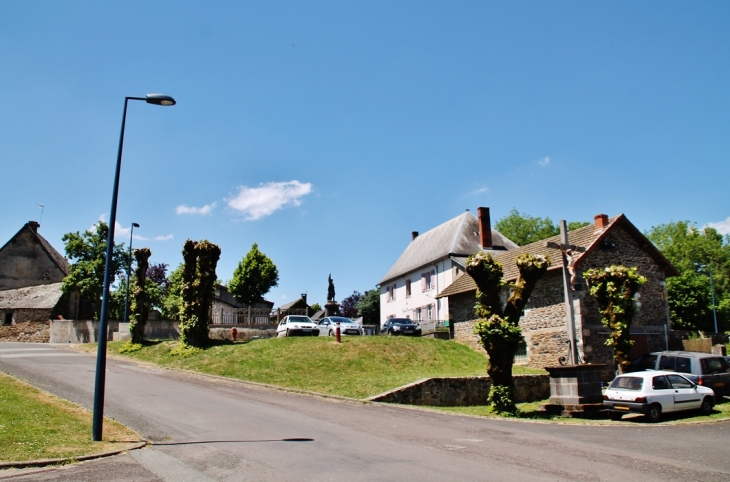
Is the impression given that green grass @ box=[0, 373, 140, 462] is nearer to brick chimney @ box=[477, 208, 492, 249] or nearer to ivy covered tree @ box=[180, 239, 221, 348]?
ivy covered tree @ box=[180, 239, 221, 348]

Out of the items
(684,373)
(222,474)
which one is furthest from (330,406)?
(684,373)

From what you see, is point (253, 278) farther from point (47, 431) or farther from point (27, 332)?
point (47, 431)

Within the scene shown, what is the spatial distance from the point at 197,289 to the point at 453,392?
49.5 feet

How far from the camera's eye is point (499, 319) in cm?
1731

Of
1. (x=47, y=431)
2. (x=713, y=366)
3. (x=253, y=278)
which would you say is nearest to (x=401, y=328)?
(x=713, y=366)

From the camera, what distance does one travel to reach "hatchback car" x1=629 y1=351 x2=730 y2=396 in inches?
736

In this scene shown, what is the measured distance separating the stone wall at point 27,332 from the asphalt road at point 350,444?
2708cm

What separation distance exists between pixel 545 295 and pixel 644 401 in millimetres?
11236

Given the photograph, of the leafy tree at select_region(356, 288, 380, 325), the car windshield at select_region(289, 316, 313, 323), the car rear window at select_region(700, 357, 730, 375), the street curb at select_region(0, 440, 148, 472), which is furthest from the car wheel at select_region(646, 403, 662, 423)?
the leafy tree at select_region(356, 288, 380, 325)

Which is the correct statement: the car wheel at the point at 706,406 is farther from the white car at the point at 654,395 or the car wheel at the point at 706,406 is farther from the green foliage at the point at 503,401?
the green foliage at the point at 503,401

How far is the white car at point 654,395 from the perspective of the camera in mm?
16062

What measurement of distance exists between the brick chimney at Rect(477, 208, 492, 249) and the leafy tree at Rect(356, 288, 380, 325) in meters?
22.9

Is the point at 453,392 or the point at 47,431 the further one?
the point at 453,392

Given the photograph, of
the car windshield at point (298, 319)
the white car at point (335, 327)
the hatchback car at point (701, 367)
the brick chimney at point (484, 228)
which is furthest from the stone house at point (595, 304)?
the brick chimney at point (484, 228)
